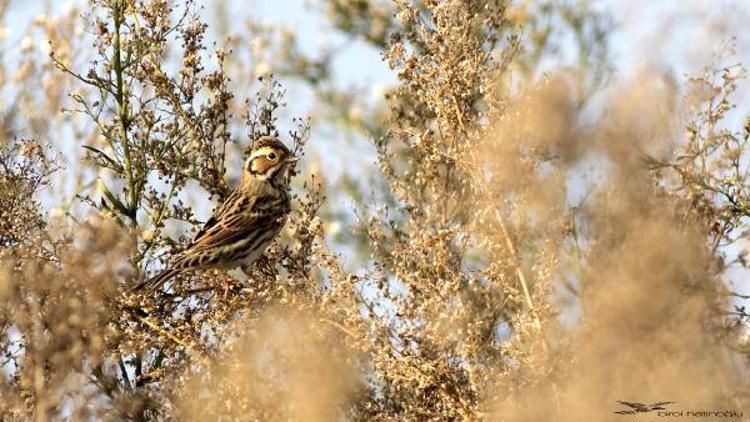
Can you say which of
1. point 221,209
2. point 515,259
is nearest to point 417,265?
point 515,259

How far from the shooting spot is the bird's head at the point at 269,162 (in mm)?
9141

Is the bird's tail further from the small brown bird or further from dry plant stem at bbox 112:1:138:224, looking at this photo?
dry plant stem at bbox 112:1:138:224

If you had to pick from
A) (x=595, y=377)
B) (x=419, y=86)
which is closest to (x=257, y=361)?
(x=595, y=377)

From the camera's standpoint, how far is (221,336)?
7285 mm

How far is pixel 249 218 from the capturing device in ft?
32.1

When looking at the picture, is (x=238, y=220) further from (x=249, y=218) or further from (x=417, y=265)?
(x=417, y=265)

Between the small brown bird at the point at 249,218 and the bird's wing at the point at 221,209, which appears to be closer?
the small brown bird at the point at 249,218

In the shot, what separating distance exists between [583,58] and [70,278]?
40.4 feet

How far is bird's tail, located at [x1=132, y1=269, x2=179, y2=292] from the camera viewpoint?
7957mm

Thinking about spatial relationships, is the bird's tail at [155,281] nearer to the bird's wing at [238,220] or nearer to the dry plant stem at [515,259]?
the bird's wing at [238,220]

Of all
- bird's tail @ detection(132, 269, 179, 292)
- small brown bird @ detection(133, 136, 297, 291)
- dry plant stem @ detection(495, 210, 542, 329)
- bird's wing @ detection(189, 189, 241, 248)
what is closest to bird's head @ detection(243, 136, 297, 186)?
small brown bird @ detection(133, 136, 297, 291)

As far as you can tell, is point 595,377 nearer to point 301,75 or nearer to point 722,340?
point 722,340

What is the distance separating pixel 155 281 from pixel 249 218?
164cm

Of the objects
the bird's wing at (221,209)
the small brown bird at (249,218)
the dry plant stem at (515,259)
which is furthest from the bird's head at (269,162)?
the dry plant stem at (515,259)
